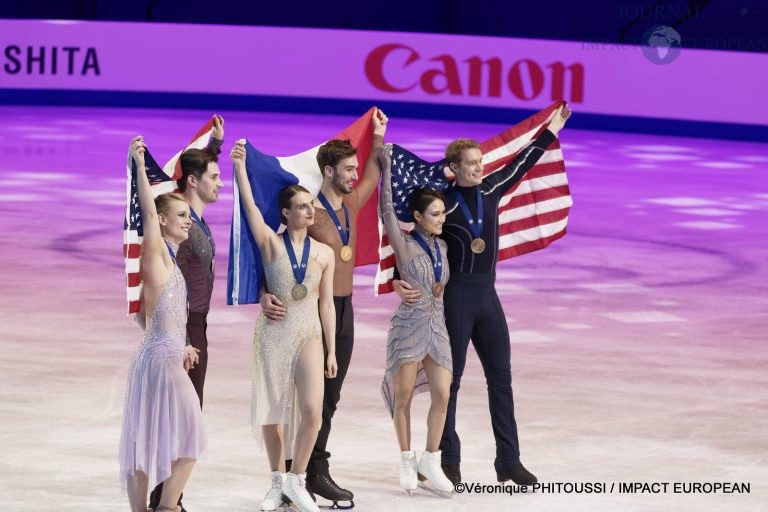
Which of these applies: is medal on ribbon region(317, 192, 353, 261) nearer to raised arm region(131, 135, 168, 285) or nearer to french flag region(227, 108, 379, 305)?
french flag region(227, 108, 379, 305)

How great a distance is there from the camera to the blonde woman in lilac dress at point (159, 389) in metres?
5.46

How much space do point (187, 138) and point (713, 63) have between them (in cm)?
676

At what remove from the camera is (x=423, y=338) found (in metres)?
6.25

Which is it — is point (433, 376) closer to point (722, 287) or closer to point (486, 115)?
point (722, 287)

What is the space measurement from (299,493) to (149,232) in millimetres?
1195

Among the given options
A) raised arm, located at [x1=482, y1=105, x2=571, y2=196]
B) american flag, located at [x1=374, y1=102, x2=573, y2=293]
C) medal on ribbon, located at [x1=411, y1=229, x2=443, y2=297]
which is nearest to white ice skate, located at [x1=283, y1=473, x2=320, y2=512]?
medal on ribbon, located at [x1=411, y1=229, x2=443, y2=297]

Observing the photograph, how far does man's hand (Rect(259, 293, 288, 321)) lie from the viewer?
5.91 meters

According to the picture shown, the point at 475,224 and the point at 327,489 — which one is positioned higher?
the point at 475,224

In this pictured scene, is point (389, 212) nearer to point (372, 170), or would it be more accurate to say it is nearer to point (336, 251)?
→ point (372, 170)

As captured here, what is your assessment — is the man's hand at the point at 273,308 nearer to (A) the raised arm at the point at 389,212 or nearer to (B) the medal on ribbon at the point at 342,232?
(B) the medal on ribbon at the point at 342,232

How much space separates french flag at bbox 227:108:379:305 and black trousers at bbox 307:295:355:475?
1.25 ft

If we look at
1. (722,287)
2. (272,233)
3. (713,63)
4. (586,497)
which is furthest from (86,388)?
(713,63)

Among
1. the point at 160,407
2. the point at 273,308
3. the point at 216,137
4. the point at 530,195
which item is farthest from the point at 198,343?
the point at 530,195

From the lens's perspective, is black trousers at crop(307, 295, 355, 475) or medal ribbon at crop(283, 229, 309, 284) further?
black trousers at crop(307, 295, 355, 475)
